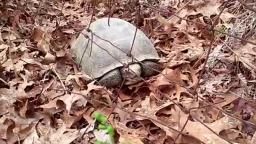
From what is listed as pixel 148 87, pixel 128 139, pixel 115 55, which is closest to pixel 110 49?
pixel 115 55

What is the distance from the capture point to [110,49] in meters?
3.12

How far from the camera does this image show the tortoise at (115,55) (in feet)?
9.87

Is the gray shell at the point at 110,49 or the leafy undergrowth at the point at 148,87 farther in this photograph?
the gray shell at the point at 110,49

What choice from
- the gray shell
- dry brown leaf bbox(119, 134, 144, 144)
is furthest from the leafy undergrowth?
the gray shell

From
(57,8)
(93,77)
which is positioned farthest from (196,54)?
(57,8)

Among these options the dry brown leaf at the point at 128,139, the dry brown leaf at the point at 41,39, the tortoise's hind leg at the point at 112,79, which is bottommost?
the dry brown leaf at the point at 128,139

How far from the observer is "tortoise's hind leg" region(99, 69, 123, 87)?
9.83ft

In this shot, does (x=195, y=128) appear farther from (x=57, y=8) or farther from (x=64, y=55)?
(x=57, y=8)

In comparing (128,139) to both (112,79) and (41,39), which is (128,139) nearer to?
(112,79)

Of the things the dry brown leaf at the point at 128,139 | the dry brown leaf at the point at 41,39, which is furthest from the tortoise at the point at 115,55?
the dry brown leaf at the point at 128,139

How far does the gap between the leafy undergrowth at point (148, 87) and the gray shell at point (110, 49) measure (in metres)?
0.11

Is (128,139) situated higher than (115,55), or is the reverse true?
(115,55)

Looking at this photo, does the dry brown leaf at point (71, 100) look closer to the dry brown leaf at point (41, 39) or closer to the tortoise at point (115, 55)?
the tortoise at point (115, 55)

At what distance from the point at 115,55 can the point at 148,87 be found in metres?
0.35
